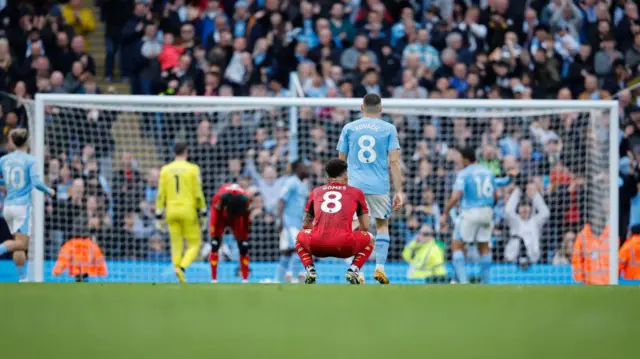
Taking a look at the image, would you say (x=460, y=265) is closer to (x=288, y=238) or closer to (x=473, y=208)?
(x=473, y=208)

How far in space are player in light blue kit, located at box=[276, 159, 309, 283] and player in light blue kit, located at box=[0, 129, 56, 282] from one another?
3.52m

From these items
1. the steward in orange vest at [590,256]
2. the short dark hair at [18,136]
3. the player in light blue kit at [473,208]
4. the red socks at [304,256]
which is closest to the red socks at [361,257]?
the red socks at [304,256]

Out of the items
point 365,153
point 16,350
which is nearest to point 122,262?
point 365,153

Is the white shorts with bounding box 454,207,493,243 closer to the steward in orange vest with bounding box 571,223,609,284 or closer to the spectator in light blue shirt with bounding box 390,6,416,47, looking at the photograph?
the steward in orange vest with bounding box 571,223,609,284

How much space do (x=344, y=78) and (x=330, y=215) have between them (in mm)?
8395

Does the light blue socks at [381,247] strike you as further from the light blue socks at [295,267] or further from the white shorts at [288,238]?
the light blue socks at [295,267]

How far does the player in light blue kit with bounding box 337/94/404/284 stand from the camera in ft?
34.5

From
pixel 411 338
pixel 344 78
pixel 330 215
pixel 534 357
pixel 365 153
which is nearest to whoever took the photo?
pixel 534 357

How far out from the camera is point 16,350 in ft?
19.8

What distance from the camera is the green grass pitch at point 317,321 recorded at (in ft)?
19.8

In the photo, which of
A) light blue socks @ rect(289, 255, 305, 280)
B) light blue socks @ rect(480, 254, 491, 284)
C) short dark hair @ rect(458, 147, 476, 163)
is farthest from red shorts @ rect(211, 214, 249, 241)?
light blue socks @ rect(480, 254, 491, 284)

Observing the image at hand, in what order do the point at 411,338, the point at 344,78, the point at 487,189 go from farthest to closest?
the point at 344,78 → the point at 487,189 → the point at 411,338

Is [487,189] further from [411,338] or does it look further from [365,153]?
[411,338]

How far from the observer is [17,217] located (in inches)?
515
